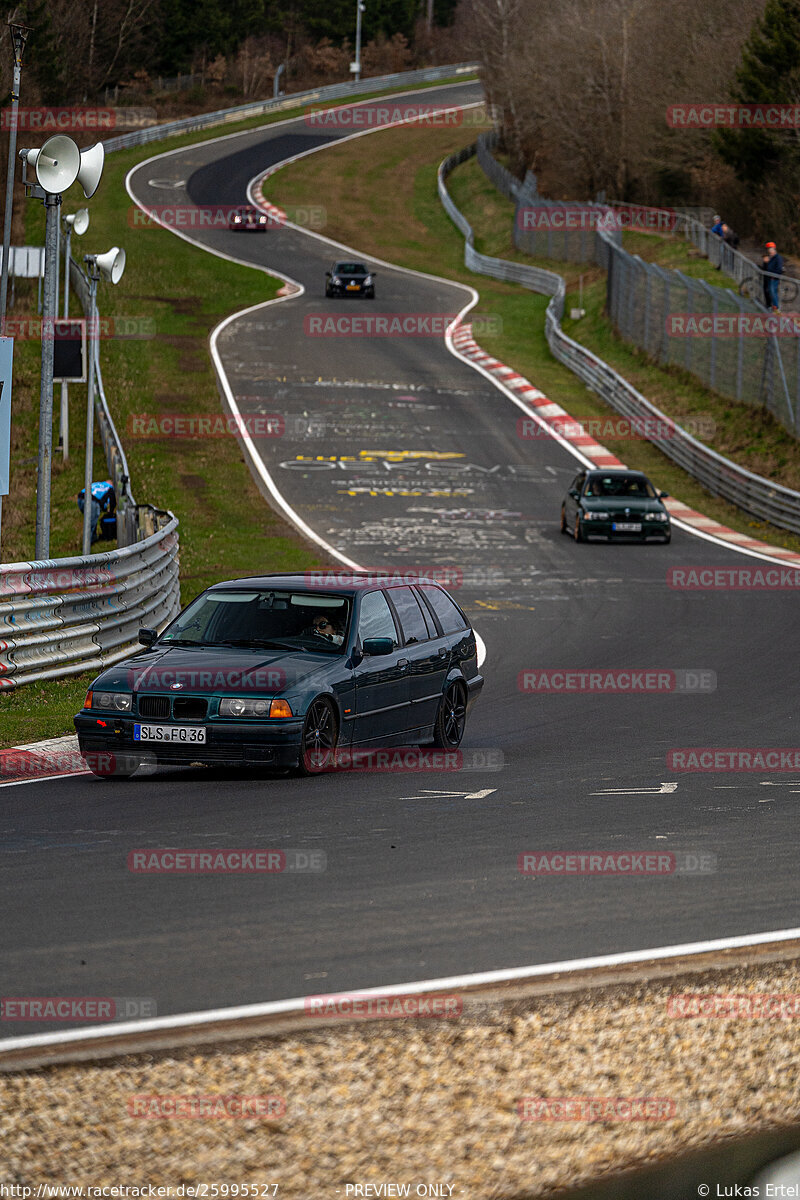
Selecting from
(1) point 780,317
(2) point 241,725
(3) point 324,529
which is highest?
(1) point 780,317

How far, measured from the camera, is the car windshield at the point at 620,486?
98.0 feet

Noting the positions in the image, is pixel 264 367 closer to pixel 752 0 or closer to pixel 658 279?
pixel 658 279

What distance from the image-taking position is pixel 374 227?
75.8 metres

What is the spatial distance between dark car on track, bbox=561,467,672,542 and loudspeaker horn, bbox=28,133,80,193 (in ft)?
52.1

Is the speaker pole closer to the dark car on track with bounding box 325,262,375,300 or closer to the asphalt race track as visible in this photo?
the asphalt race track

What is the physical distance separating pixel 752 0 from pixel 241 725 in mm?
58023

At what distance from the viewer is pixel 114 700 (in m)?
10.7

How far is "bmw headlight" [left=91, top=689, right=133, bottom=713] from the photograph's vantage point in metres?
10.6

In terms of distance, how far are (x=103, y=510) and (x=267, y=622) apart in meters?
16.1

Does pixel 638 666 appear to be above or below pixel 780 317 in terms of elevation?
below

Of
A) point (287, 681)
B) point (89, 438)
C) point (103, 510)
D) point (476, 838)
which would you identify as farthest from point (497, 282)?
point (476, 838)

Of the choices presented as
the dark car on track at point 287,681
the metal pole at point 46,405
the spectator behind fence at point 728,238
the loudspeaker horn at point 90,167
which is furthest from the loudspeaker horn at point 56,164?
the spectator behind fence at point 728,238

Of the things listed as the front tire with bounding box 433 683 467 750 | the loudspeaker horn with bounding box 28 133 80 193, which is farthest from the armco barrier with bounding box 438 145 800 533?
the front tire with bounding box 433 683 467 750

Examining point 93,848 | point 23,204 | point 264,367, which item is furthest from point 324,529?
point 23,204
